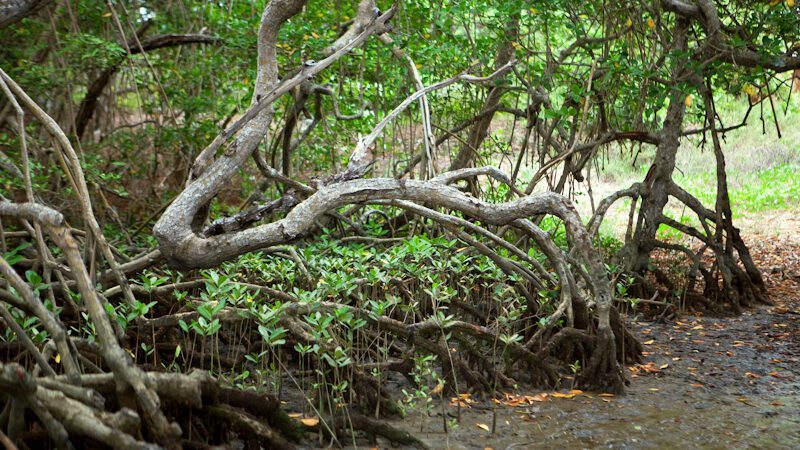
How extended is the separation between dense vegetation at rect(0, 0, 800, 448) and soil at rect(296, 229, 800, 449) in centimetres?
18

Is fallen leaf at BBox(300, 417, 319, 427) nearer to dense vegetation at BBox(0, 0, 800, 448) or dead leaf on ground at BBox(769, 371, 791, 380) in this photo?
dense vegetation at BBox(0, 0, 800, 448)

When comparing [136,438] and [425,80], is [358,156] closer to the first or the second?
[136,438]

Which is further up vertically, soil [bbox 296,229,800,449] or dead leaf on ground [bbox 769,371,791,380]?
dead leaf on ground [bbox 769,371,791,380]

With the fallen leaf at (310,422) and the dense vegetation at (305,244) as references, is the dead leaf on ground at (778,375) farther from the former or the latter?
the fallen leaf at (310,422)

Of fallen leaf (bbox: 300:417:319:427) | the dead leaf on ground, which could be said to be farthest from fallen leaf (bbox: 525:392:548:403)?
the dead leaf on ground

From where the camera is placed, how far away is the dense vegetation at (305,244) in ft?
9.89

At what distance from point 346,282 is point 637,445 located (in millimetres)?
1582

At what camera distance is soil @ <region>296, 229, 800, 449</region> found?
371 cm

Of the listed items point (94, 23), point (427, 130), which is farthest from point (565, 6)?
point (94, 23)

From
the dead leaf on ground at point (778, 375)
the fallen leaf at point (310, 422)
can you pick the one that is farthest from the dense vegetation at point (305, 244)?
the dead leaf on ground at point (778, 375)

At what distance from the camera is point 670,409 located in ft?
13.9

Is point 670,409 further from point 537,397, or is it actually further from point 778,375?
point 778,375

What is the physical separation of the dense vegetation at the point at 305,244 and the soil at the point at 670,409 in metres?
0.18

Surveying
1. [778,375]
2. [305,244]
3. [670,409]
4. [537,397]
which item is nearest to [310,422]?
[537,397]
